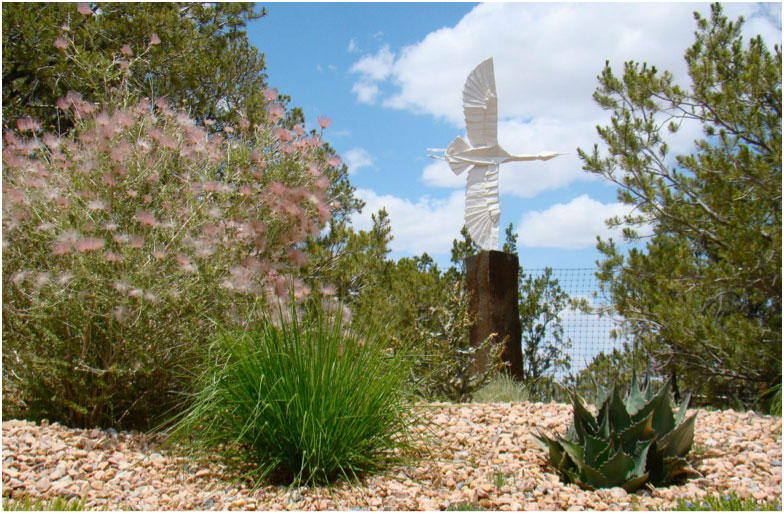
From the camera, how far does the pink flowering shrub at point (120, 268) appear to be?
3.71 metres

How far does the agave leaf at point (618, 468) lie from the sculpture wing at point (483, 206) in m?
4.43

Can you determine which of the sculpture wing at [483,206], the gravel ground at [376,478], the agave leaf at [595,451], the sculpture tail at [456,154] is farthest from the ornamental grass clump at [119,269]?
the sculpture tail at [456,154]

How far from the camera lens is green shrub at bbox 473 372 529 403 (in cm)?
579

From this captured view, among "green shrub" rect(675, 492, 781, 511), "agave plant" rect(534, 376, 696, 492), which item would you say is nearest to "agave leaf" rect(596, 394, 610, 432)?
"agave plant" rect(534, 376, 696, 492)

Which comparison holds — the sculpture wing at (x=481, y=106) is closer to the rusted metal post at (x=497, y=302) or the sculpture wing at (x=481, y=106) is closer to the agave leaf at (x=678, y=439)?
the rusted metal post at (x=497, y=302)

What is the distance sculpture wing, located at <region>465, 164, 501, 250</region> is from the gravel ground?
3754mm

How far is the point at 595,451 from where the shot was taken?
3.42m

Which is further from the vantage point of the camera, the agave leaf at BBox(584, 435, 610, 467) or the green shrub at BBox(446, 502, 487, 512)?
the agave leaf at BBox(584, 435, 610, 467)

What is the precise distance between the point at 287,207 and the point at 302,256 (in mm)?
391

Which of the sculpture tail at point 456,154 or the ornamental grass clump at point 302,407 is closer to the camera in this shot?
the ornamental grass clump at point 302,407

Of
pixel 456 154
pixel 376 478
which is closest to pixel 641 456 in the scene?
pixel 376 478

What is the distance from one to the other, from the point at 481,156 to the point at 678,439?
5024 mm

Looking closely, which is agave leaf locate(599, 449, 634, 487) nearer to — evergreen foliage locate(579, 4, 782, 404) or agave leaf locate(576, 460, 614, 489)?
agave leaf locate(576, 460, 614, 489)

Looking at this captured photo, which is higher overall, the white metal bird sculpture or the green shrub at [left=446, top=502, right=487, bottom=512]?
the white metal bird sculpture
